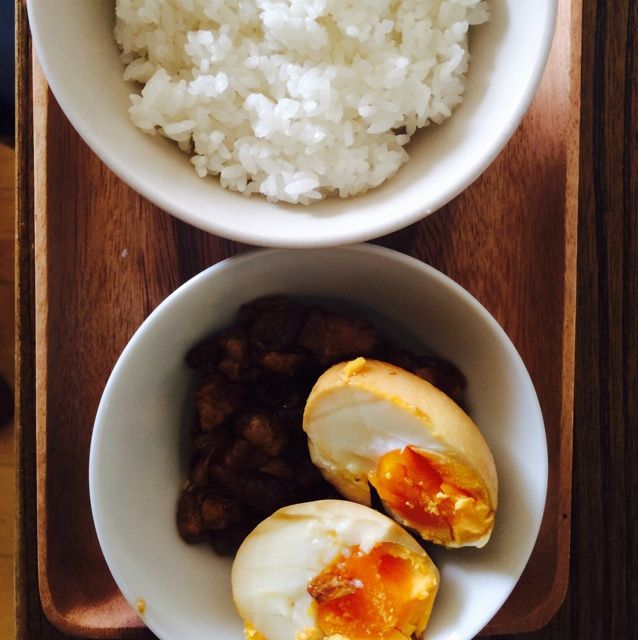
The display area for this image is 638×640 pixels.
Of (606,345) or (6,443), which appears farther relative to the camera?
(6,443)

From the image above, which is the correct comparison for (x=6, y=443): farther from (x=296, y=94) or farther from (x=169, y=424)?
(x=296, y=94)

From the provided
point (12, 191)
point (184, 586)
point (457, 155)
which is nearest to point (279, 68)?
point (457, 155)

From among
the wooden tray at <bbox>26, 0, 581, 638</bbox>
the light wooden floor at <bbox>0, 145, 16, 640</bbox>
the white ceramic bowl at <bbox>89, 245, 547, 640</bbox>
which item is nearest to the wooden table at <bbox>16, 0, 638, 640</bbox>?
the wooden tray at <bbox>26, 0, 581, 638</bbox>

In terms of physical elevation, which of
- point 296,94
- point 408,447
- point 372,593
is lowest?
point 372,593

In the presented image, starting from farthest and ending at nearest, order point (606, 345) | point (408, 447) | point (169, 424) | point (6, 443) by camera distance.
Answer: point (6, 443), point (606, 345), point (169, 424), point (408, 447)

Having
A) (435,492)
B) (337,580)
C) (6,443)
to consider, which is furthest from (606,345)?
(6,443)

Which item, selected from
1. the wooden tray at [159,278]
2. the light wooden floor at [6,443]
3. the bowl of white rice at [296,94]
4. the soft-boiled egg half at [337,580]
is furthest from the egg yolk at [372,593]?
the light wooden floor at [6,443]

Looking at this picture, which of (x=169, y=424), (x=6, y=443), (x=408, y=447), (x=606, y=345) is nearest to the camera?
(x=408, y=447)

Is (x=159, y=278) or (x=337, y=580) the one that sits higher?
(x=159, y=278)

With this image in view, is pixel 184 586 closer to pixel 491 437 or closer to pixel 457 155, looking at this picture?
pixel 491 437
